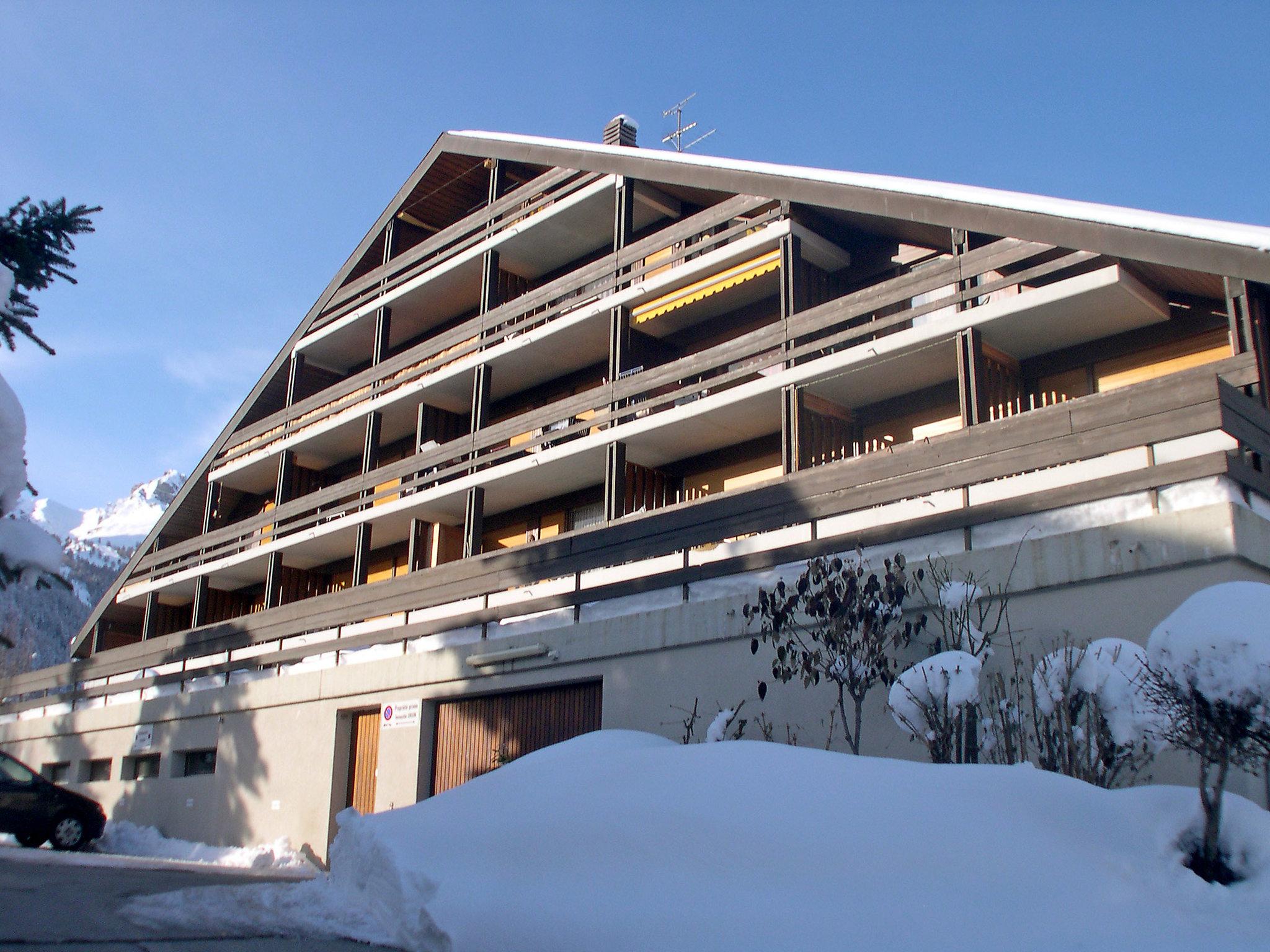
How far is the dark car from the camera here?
17328 millimetres

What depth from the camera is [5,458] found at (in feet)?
27.3

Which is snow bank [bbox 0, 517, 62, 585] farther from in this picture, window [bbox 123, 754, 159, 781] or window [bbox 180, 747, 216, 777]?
window [bbox 123, 754, 159, 781]

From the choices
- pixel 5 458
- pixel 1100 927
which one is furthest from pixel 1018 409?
pixel 5 458


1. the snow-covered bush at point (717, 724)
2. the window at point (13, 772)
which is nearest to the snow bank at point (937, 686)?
the snow-covered bush at point (717, 724)

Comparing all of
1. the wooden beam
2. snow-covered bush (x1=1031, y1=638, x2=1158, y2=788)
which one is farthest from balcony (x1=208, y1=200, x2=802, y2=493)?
snow-covered bush (x1=1031, y1=638, x2=1158, y2=788)

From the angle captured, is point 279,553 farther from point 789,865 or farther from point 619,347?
point 789,865

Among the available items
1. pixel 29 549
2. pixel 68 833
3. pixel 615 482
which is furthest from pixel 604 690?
pixel 68 833

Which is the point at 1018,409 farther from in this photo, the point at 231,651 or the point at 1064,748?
the point at 231,651

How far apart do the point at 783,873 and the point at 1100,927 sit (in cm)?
167

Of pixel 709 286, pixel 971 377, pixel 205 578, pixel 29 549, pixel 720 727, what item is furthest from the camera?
pixel 205 578

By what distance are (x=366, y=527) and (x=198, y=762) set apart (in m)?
6.31

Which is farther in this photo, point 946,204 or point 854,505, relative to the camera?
point 946,204

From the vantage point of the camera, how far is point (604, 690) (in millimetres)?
16156

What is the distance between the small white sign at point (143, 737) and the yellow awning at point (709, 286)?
48.0 feet
